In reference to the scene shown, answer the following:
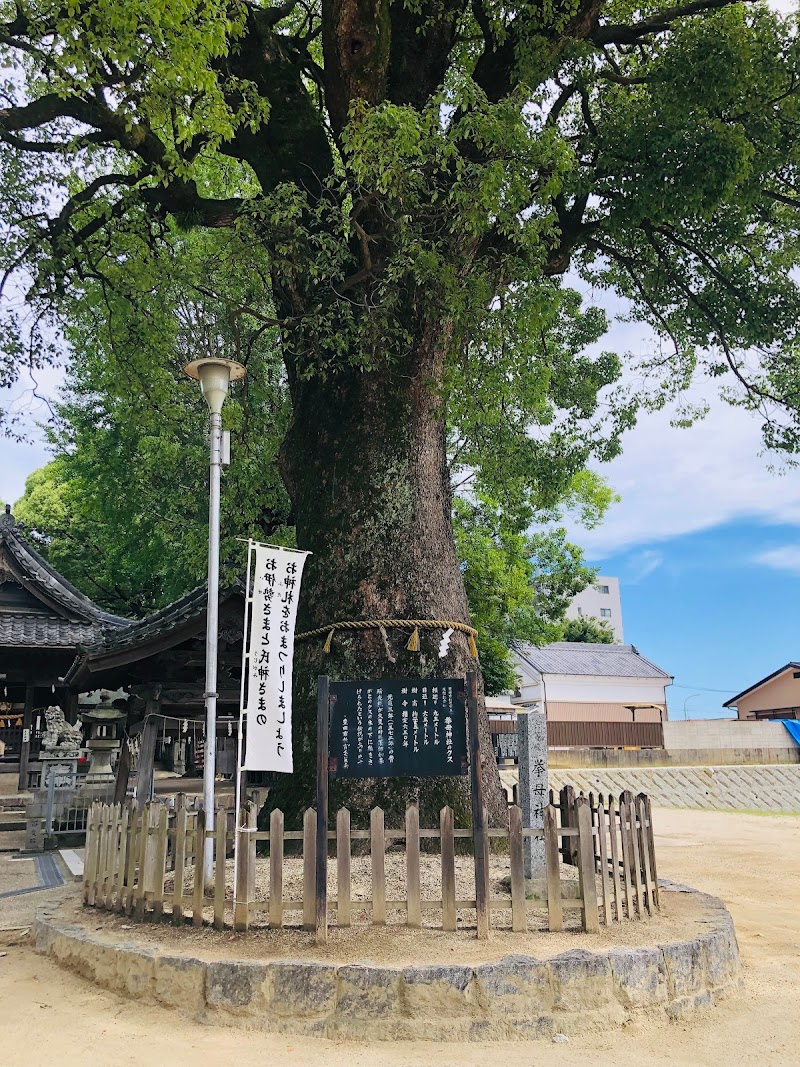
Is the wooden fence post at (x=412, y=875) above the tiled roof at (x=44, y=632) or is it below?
below

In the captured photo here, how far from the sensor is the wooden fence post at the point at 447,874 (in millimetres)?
5074

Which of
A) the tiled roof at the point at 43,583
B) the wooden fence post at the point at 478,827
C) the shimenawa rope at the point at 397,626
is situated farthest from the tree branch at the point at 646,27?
the tiled roof at the point at 43,583

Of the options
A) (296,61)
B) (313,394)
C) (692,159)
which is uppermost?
(296,61)

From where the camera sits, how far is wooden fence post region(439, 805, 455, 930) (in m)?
5.07

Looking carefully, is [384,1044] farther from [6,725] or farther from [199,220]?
[6,725]

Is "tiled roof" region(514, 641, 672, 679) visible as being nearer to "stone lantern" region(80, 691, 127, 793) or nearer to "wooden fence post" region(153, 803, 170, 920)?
"stone lantern" region(80, 691, 127, 793)

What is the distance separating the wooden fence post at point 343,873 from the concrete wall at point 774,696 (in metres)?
40.9

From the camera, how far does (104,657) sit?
10.9 m

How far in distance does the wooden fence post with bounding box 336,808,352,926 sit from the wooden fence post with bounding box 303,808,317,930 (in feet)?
0.52

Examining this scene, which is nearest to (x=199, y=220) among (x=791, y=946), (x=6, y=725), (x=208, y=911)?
(x=208, y=911)

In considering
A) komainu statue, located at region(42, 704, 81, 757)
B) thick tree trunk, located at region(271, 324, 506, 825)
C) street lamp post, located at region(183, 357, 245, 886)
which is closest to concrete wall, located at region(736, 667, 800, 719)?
komainu statue, located at region(42, 704, 81, 757)

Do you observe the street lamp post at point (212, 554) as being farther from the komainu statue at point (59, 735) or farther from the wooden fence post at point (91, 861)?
the komainu statue at point (59, 735)

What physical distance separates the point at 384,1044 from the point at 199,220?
28.2 ft

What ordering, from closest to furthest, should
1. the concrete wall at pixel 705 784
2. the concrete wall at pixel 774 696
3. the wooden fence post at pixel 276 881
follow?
the wooden fence post at pixel 276 881 → the concrete wall at pixel 705 784 → the concrete wall at pixel 774 696
